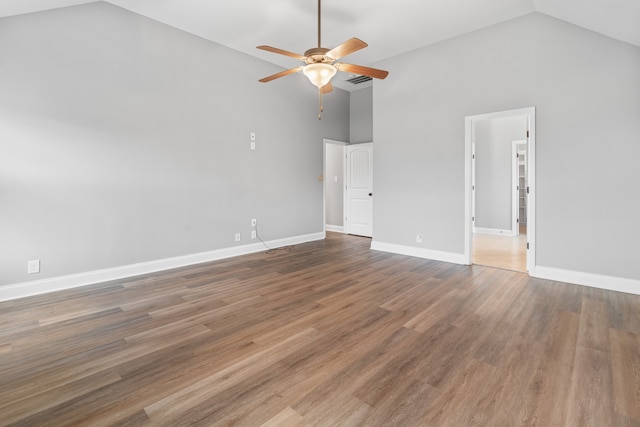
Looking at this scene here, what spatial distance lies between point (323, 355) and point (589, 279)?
136 inches

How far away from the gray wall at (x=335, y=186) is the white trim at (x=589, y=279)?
14.8 feet

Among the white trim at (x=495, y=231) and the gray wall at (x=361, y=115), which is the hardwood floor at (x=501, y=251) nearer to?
the white trim at (x=495, y=231)

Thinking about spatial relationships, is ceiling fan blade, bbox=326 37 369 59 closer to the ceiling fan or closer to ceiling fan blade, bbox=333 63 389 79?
the ceiling fan

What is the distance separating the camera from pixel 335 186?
307 inches

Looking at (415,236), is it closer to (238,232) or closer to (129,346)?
(238,232)

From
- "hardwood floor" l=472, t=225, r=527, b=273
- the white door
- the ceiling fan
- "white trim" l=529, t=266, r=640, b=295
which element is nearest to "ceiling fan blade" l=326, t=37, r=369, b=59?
the ceiling fan

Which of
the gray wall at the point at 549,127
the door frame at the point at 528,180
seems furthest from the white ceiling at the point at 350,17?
the door frame at the point at 528,180

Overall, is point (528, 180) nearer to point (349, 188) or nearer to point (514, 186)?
point (514, 186)

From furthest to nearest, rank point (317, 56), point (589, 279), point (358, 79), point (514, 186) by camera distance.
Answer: point (514, 186) < point (358, 79) < point (589, 279) < point (317, 56)

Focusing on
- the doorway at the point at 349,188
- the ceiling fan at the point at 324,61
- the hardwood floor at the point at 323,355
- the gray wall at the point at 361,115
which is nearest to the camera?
the hardwood floor at the point at 323,355

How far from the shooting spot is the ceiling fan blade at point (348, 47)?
101 inches

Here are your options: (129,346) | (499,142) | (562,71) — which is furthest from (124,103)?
(499,142)

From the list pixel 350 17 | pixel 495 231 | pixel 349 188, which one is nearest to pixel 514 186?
pixel 495 231

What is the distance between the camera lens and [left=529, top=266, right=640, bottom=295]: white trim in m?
3.25
